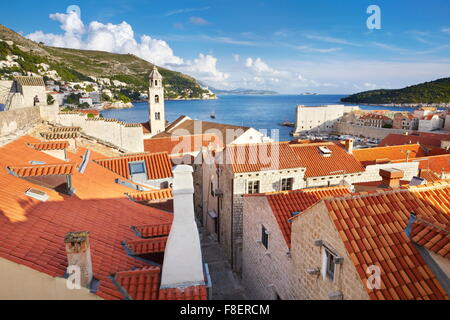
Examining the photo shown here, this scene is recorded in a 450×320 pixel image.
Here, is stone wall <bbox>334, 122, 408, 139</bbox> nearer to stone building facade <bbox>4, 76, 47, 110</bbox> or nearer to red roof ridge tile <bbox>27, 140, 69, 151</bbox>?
stone building facade <bbox>4, 76, 47, 110</bbox>

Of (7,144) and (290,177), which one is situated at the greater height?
(7,144)

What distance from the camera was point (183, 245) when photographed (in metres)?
6.07

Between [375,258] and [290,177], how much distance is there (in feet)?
35.2

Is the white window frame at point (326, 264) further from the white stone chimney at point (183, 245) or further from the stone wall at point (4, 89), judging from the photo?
the stone wall at point (4, 89)

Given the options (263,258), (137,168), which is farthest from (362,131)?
(263,258)

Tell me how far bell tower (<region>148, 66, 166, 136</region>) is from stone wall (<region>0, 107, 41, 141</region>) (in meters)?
29.6

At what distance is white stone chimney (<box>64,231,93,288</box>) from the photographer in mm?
4961

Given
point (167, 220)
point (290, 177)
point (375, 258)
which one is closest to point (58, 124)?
point (167, 220)

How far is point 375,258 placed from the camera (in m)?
6.04

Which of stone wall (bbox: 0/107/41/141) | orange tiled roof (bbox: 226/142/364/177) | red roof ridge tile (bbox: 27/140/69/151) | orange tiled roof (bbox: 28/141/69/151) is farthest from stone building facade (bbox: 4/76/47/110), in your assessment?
orange tiled roof (bbox: 226/142/364/177)

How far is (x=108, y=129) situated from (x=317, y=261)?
20.5m

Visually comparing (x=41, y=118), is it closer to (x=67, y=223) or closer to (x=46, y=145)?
(x=46, y=145)

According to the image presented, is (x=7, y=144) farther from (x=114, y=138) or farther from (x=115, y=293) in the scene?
(x=114, y=138)
